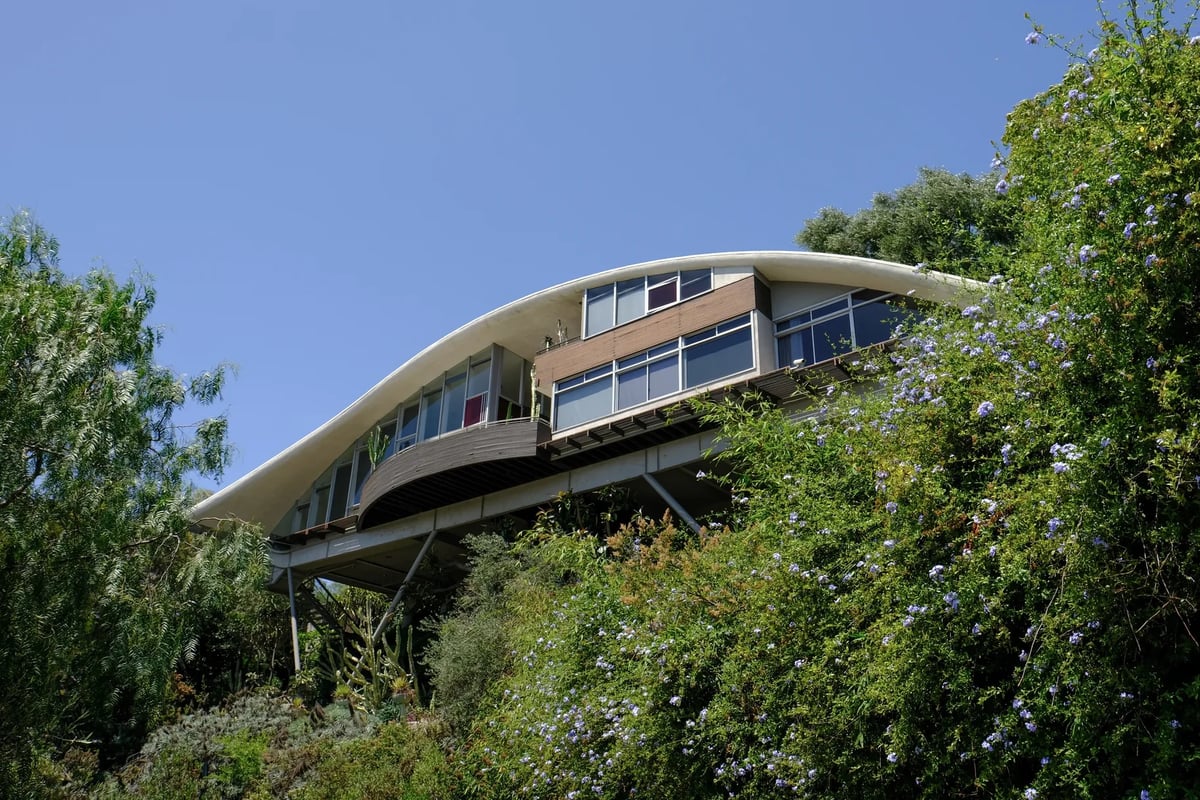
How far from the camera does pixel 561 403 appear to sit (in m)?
19.5

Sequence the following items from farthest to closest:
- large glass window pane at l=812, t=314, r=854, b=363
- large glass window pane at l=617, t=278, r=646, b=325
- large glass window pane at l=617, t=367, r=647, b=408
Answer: large glass window pane at l=617, t=278, r=646, b=325, large glass window pane at l=617, t=367, r=647, b=408, large glass window pane at l=812, t=314, r=854, b=363

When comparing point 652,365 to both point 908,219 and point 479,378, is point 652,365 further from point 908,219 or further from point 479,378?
point 908,219

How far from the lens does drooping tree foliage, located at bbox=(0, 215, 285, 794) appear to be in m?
10.3

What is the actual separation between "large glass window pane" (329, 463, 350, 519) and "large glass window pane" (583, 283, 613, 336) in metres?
7.89

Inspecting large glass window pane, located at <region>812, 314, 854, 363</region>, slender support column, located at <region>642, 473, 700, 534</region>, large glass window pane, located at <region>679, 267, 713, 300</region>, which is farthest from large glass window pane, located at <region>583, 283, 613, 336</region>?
large glass window pane, located at <region>812, 314, 854, 363</region>

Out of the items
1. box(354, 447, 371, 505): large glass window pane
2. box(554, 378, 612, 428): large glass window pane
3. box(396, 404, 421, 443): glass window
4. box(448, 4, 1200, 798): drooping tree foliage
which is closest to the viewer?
box(448, 4, 1200, 798): drooping tree foliage

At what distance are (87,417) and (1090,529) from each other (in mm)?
9747

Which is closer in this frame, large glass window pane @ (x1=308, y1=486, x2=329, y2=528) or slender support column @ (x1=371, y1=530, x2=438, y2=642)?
slender support column @ (x1=371, y1=530, x2=438, y2=642)

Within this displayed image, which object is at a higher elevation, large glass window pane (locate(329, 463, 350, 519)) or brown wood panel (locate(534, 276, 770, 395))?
brown wood panel (locate(534, 276, 770, 395))

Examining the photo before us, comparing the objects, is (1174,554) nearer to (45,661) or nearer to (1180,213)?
(1180,213)

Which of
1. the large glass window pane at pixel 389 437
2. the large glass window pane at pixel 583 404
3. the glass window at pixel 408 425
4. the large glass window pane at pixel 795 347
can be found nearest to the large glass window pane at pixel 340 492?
the large glass window pane at pixel 389 437

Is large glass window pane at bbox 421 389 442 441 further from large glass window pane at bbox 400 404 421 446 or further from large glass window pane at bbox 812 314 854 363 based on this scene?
large glass window pane at bbox 812 314 854 363

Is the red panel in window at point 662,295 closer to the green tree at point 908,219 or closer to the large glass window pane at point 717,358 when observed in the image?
the large glass window pane at point 717,358

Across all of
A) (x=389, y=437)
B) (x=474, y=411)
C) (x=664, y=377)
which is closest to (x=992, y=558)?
(x=664, y=377)
